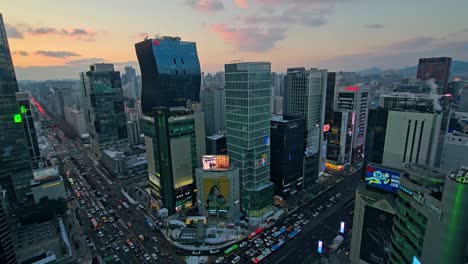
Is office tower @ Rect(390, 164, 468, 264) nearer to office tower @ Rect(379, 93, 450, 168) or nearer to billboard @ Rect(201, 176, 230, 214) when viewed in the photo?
office tower @ Rect(379, 93, 450, 168)

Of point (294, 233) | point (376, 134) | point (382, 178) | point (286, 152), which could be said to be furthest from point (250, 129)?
point (382, 178)

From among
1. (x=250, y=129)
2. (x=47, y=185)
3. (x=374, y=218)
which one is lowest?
(x=47, y=185)

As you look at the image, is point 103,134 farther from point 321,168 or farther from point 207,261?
point 321,168

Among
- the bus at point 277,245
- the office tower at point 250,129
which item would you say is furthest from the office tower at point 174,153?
the bus at point 277,245

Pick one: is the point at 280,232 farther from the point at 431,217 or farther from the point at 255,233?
the point at 431,217

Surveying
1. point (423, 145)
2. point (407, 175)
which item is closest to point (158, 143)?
point (407, 175)

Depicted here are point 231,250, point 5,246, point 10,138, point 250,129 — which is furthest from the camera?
point 10,138

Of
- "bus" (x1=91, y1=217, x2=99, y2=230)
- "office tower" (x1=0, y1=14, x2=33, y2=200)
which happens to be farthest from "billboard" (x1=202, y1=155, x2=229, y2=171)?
"office tower" (x1=0, y1=14, x2=33, y2=200)

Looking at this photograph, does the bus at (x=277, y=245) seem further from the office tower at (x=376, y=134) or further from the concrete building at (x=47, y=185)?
the concrete building at (x=47, y=185)
